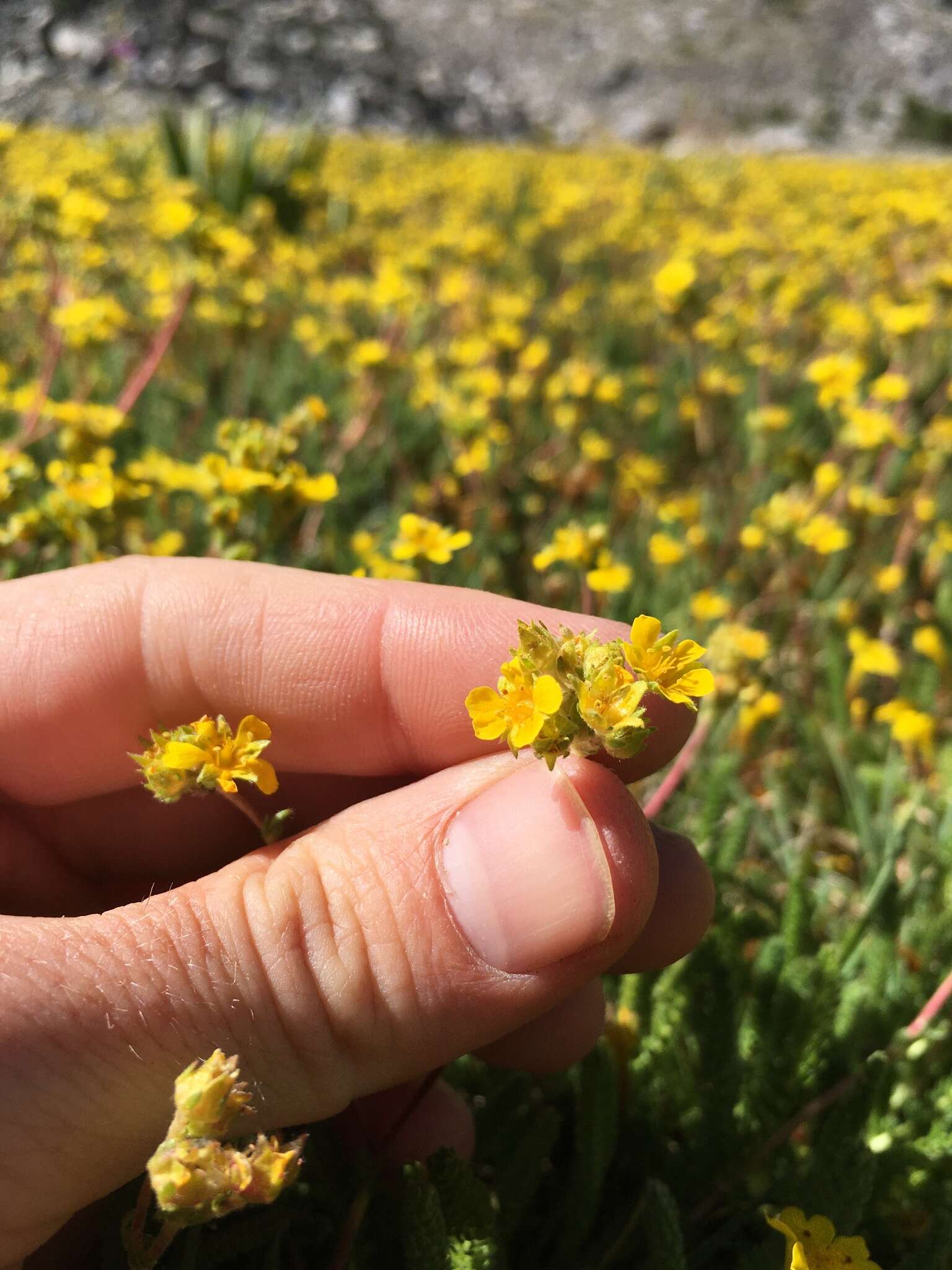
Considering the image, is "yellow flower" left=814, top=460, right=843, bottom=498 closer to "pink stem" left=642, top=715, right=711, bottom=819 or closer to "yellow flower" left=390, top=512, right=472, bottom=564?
"pink stem" left=642, top=715, right=711, bottom=819

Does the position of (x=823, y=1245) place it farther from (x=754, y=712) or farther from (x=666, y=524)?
(x=666, y=524)

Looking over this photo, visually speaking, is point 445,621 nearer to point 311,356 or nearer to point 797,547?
point 797,547

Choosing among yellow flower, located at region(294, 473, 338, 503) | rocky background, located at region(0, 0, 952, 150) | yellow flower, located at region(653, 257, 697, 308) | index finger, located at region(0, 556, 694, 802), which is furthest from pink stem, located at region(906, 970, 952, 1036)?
rocky background, located at region(0, 0, 952, 150)

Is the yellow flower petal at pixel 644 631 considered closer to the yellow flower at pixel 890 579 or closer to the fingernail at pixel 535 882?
the fingernail at pixel 535 882

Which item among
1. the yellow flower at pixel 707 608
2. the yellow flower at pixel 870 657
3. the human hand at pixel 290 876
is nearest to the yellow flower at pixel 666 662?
the human hand at pixel 290 876

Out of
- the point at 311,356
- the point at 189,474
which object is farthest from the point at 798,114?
the point at 189,474

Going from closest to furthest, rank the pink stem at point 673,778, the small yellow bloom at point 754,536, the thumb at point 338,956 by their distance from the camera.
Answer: the thumb at point 338,956, the pink stem at point 673,778, the small yellow bloom at point 754,536
